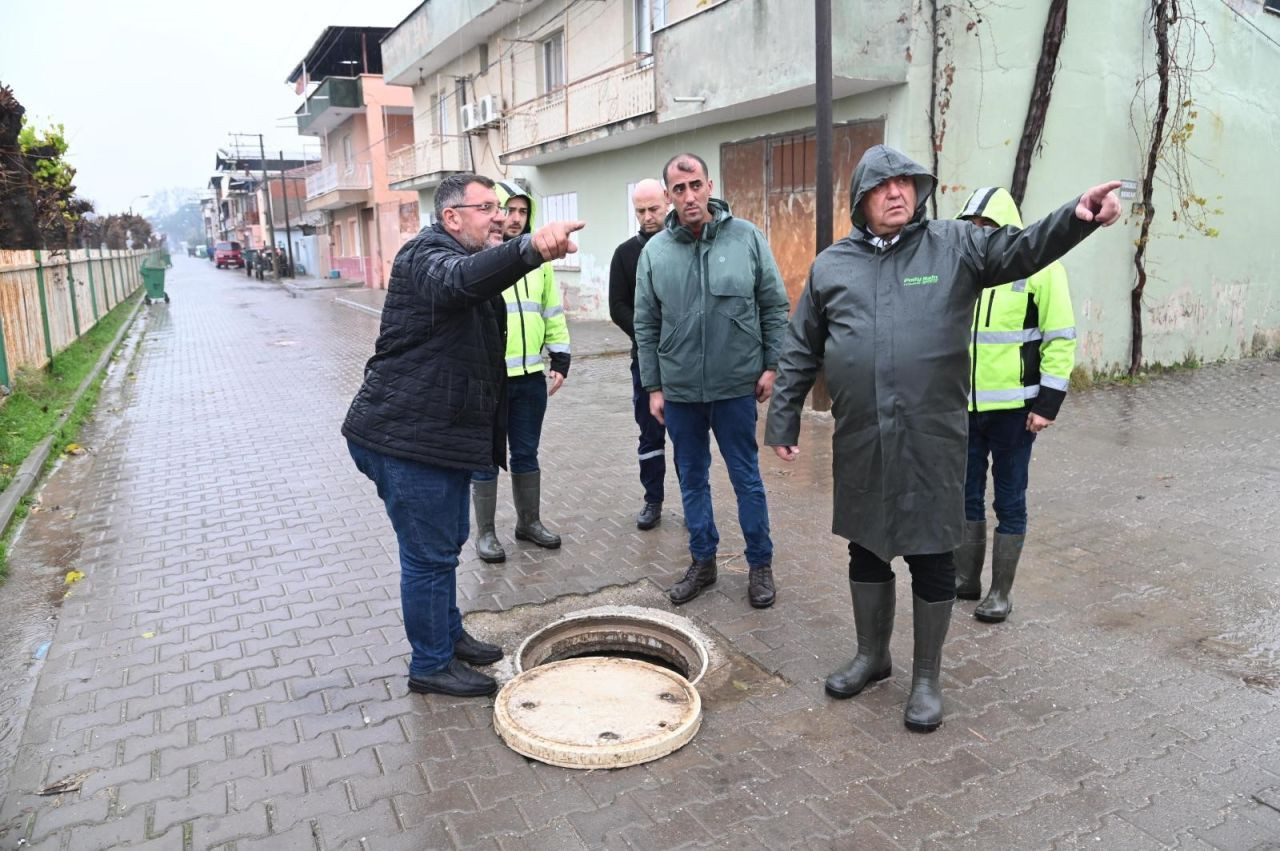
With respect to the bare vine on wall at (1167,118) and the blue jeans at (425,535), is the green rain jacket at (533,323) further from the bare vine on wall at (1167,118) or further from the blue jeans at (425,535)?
the bare vine on wall at (1167,118)

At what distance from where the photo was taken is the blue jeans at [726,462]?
4.30 meters

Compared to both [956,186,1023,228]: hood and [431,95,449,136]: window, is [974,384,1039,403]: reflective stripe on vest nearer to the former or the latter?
[956,186,1023,228]: hood

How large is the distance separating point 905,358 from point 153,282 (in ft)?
105

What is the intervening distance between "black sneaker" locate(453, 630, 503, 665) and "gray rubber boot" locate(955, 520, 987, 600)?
228cm

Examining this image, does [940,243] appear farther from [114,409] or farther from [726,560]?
[114,409]

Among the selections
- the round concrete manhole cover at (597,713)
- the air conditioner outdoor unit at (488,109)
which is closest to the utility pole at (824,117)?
the round concrete manhole cover at (597,713)

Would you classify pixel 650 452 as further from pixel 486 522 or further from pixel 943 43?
pixel 943 43

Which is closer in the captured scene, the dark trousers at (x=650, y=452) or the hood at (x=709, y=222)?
the hood at (x=709, y=222)

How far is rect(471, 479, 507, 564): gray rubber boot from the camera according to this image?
5070 millimetres

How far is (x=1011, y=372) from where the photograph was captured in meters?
3.90

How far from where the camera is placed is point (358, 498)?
6508mm

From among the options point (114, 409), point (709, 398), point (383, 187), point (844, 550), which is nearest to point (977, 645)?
point (844, 550)

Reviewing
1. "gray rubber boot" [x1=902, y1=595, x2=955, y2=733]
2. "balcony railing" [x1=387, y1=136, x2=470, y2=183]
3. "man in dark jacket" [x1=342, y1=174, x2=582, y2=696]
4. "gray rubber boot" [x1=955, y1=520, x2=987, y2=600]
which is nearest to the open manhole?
"man in dark jacket" [x1=342, y1=174, x2=582, y2=696]

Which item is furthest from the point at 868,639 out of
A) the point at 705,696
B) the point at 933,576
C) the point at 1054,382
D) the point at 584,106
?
the point at 584,106
